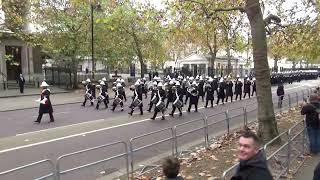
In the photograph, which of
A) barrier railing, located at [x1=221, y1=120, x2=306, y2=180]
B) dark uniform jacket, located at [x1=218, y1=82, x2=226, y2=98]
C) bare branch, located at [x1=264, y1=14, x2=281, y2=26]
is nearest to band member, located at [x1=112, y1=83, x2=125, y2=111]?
dark uniform jacket, located at [x1=218, y1=82, x2=226, y2=98]

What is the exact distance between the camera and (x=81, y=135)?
1541 centimetres

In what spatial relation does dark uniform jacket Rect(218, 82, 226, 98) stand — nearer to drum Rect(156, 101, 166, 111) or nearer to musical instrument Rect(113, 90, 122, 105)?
musical instrument Rect(113, 90, 122, 105)

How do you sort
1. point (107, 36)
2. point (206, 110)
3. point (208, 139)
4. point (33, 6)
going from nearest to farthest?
point (208, 139), point (206, 110), point (33, 6), point (107, 36)

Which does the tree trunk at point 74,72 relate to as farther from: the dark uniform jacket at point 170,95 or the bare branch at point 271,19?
the bare branch at point 271,19

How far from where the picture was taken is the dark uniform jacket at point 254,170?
14.5 feet

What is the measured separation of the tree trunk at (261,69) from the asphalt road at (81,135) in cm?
145

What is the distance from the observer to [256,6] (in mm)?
12523

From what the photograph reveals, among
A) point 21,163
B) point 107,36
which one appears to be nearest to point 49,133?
point 21,163

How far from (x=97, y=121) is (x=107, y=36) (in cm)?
2441

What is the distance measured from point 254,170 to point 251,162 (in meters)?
0.08

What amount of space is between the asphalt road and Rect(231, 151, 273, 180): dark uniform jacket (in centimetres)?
358

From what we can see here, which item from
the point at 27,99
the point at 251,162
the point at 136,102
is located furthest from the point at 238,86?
the point at 251,162

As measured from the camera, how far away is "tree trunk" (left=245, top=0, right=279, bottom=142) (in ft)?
41.4

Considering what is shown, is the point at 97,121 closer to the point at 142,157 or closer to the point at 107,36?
the point at 142,157
